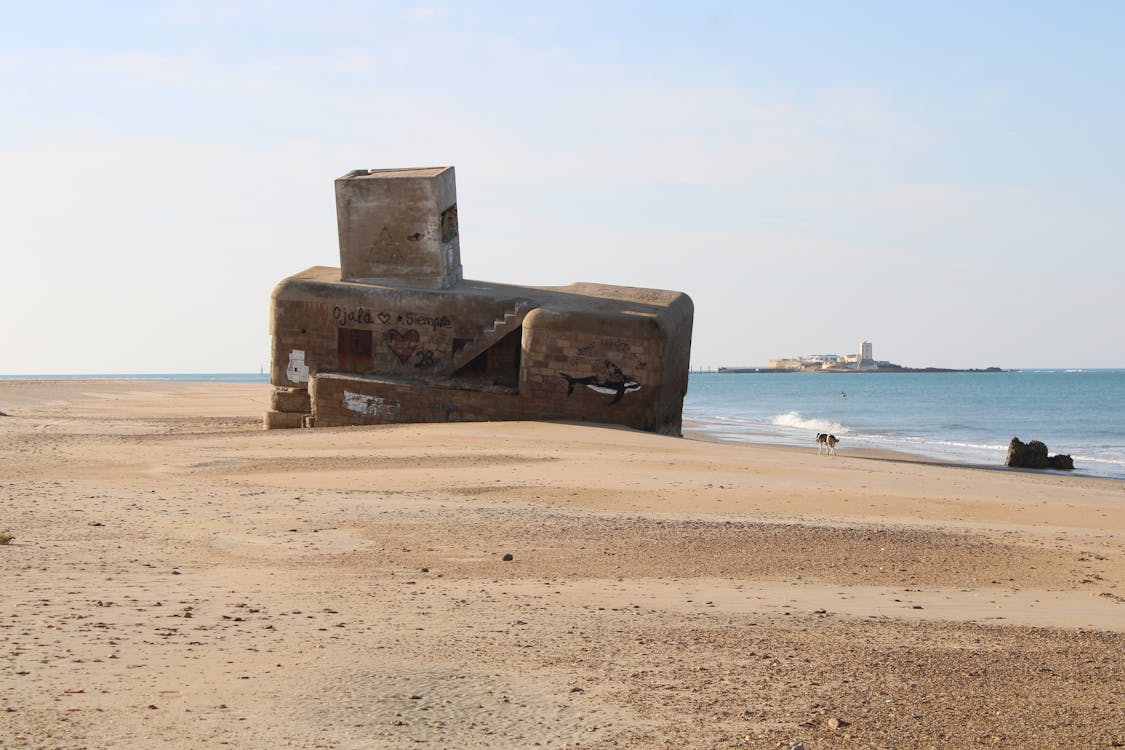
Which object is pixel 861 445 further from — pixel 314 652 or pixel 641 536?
pixel 314 652

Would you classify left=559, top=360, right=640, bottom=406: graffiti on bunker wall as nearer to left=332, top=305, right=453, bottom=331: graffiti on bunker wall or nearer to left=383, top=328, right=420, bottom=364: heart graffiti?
left=332, top=305, right=453, bottom=331: graffiti on bunker wall

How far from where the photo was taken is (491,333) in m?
22.8

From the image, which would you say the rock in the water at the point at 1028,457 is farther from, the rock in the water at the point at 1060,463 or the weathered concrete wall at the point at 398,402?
the weathered concrete wall at the point at 398,402

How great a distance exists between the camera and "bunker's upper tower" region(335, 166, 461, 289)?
2386 centimetres

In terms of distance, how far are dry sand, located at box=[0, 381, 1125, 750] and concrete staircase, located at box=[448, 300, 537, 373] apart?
778 cm

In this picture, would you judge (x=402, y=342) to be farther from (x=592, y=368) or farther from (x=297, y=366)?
(x=592, y=368)

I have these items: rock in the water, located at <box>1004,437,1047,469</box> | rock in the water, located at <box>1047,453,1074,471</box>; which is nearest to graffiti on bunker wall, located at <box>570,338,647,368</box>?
rock in the water, located at <box>1004,437,1047,469</box>

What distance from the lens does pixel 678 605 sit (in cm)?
764

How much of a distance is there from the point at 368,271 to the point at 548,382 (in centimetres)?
468

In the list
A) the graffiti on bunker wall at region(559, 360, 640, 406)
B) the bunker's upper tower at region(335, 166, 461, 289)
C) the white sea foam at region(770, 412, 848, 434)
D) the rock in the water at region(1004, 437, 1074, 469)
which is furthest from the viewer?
the white sea foam at region(770, 412, 848, 434)

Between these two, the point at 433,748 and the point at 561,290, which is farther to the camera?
the point at 561,290

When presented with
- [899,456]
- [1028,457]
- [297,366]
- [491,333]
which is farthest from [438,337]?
[1028,457]

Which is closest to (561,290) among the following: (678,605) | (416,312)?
(416,312)

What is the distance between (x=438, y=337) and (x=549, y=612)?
16473mm
